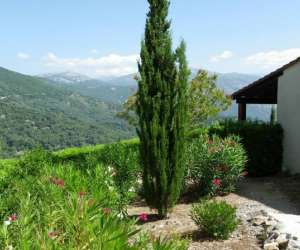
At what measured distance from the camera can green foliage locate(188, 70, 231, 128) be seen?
3041 cm

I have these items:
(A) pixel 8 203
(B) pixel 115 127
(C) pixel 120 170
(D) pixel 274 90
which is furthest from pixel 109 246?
(B) pixel 115 127

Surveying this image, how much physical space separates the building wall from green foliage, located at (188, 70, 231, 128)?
1488cm

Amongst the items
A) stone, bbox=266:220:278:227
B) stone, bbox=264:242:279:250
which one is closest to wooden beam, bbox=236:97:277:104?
stone, bbox=266:220:278:227

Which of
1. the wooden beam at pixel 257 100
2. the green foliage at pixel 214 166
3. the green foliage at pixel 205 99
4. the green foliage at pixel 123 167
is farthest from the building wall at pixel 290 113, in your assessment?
the green foliage at pixel 205 99

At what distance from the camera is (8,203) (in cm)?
689

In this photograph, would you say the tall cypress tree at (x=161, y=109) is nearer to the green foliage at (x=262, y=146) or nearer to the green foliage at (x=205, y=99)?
the green foliage at (x=262, y=146)

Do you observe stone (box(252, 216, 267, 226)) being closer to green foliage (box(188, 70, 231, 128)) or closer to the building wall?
the building wall

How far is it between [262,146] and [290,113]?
1.51 m

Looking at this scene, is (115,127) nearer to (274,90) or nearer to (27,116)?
(27,116)

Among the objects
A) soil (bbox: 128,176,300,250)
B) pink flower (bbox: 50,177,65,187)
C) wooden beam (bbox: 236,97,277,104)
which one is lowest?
soil (bbox: 128,176,300,250)

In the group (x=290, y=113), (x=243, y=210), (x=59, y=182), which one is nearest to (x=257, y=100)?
(x=290, y=113)

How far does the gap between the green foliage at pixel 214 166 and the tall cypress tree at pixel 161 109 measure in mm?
2088

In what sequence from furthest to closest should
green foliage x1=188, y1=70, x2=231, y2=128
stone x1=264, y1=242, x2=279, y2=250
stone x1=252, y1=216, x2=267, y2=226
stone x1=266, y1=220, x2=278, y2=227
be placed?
green foliage x1=188, y1=70, x2=231, y2=128
stone x1=252, y1=216, x2=267, y2=226
stone x1=266, y1=220, x2=278, y2=227
stone x1=264, y1=242, x2=279, y2=250

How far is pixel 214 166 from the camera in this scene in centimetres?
1144
